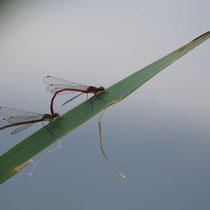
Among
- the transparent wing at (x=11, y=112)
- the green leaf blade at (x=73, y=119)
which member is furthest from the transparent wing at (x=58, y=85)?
the green leaf blade at (x=73, y=119)

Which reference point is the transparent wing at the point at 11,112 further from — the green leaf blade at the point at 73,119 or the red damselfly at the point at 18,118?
the green leaf blade at the point at 73,119

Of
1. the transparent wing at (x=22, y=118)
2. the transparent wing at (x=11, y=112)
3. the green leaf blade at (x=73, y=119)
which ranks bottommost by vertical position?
the green leaf blade at (x=73, y=119)

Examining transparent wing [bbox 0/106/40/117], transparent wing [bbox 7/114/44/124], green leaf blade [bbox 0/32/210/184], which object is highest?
transparent wing [bbox 0/106/40/117]

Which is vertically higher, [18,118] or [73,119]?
[18,118]

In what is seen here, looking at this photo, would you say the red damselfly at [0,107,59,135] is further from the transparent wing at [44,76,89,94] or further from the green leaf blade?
the green leaf blade

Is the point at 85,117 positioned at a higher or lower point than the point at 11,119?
lower

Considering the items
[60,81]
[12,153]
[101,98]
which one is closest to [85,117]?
[101,98]

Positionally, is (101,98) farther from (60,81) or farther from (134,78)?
(60,81)

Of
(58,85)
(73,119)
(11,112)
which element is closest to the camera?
(73,119)

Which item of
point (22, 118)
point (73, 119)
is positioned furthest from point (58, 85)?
point (73, 119)

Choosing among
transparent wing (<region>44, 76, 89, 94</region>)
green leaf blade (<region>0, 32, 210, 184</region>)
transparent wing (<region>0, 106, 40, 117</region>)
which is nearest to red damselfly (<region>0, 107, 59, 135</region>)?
transparent wing (<region>0, 106, 40, 117</region>)

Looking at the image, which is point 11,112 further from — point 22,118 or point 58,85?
point 58,85
